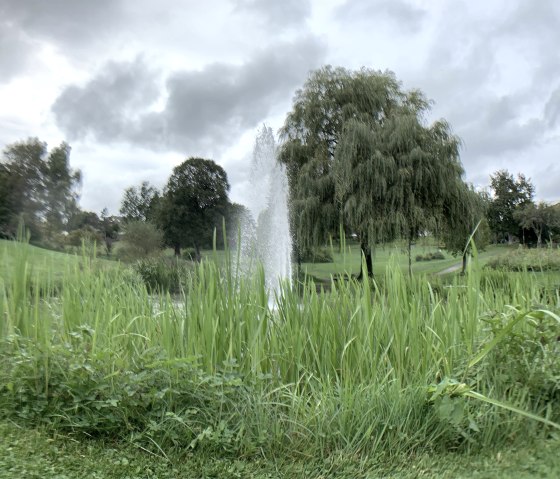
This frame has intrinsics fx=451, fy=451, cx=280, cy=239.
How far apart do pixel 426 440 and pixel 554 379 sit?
0.69 metres

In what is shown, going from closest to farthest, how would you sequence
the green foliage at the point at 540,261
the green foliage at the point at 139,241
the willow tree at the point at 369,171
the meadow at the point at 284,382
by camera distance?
the meadow at the point at 284,382 → the green foliage at the point at 540,261 → the willow tree at the point at 369,171 → the green foliage at the point at 139,241

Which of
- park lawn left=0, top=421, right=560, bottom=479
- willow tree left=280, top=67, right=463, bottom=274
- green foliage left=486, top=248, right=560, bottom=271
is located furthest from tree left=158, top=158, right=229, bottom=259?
park lawn left=0, top=421, right=560, bottom=479

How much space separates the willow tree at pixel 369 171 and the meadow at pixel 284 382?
468 inches

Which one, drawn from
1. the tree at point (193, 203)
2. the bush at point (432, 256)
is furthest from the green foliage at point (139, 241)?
the bush at point (432, 256)

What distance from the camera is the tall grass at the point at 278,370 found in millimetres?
2172

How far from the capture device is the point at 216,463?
6.75 feet

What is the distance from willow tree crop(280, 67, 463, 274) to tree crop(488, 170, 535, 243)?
19000mm

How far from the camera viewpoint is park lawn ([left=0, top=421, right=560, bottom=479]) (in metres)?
1.90

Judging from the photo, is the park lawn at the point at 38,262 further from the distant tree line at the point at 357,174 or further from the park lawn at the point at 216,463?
the distant tree line at the point at 357,174

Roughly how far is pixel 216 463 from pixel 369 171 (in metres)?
14.7

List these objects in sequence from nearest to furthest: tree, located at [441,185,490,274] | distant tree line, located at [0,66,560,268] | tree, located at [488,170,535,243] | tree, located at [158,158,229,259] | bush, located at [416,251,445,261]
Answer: distant tree line, located at [0,66,560,268], tree, located at [441,185,490,274], tree, located at [158,158,229,259], bush, located at [416,251,445,261], tree, located at [488,170,535,243]

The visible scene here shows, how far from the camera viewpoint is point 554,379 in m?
2.19

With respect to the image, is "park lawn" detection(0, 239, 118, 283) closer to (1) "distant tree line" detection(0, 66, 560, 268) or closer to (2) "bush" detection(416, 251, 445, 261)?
(1) "distant tree line" detection(0, 66, 560, 268)

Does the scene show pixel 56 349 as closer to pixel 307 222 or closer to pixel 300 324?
pixel 300 324
